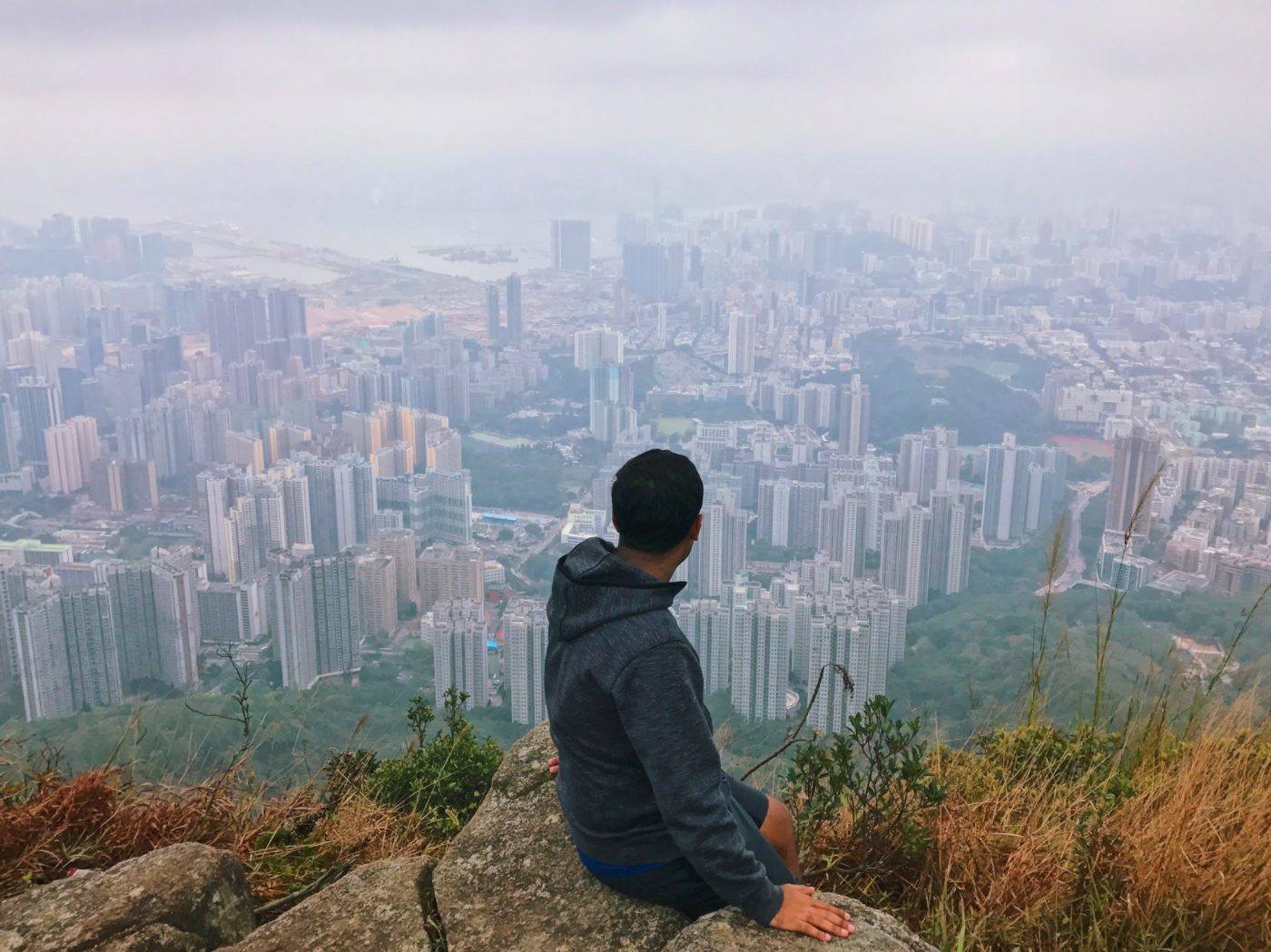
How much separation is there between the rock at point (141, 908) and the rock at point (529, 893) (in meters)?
0.38

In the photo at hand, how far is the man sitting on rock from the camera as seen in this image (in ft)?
4.52

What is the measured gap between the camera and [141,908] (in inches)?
63.0

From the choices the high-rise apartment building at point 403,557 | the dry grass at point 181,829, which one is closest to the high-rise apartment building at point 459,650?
the high-rise apartment building at point 403,557

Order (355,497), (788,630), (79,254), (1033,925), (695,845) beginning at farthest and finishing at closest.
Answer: (79,254) < (355,497) < (788,630) < (1033,925) < (695,845)

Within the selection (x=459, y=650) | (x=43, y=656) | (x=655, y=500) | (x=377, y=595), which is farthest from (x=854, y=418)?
(x=655, y=500)

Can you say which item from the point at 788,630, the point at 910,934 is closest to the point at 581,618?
the point at 910,934

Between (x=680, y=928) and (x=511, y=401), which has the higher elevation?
(x=680, y=928)

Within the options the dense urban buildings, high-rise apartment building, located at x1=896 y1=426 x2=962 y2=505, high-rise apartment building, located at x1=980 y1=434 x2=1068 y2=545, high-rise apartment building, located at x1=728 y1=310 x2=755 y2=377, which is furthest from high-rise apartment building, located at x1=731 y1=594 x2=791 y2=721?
high-rise apartment building, located at x1=728 y1=310 x2=755 y2=377

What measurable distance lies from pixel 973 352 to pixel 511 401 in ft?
39.0

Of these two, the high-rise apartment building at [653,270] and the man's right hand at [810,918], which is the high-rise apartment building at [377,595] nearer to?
the man's right hand at [810,918]

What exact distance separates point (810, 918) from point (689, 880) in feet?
0.65

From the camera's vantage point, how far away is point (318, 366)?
28.8 metres

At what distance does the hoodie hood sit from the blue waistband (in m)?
0.38

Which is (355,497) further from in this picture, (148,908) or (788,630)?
(148,908)
